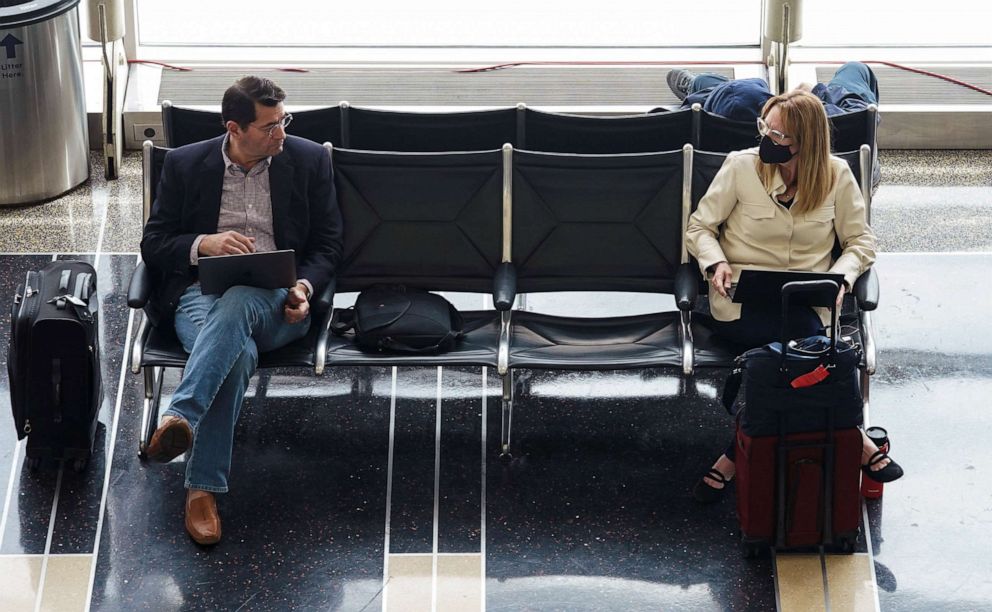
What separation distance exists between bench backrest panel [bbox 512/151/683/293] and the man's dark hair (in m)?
0.78

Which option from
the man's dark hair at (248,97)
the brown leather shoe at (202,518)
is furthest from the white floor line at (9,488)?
the man's dark hair at (248,97)

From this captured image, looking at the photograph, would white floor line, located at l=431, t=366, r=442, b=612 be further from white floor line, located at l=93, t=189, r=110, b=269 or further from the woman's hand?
white floor line, located at l=93, t=189, r=110, b=269

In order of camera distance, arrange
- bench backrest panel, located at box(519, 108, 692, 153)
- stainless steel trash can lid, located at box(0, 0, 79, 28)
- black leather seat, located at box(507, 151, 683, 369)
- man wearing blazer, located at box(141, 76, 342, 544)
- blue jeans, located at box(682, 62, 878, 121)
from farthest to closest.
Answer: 1. stainless steel trash can lid, located at box(0, 0, 79, 28)
2. blue jeans, located at box(682, 62, 878, 121)
3. bench backrest panel, located at box(519, 108, 692, 153)
4. black leather seat, located at box(507, 151, 683, 369)
5. man wearing blazer, located at box(141, 76, 342, 544)

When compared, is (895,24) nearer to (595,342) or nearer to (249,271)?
(595,342)

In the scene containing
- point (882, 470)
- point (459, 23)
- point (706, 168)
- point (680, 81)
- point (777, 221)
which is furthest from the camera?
point (459, 23)

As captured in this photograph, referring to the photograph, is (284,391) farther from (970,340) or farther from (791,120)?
(970,340)

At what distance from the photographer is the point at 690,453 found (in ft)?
15.4

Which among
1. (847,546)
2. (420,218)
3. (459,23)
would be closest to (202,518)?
(420,218)

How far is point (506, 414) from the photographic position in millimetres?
4602

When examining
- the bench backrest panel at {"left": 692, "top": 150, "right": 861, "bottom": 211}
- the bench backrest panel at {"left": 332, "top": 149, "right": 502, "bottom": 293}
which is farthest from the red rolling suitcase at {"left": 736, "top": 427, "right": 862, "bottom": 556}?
the bench backrest panel at {"left": 332, "top": 149, "right": 502, "bottom": 293}

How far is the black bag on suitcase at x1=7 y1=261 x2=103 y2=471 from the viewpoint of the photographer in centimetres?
439

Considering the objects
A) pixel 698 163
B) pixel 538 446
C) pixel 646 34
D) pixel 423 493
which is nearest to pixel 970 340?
pixel 698 163

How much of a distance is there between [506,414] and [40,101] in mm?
2602

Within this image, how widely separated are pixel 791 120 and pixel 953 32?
355 cm
